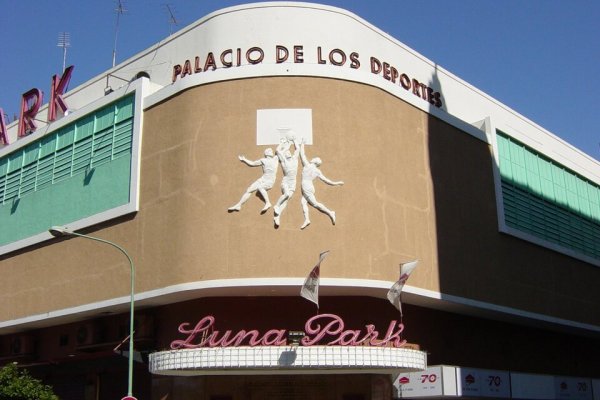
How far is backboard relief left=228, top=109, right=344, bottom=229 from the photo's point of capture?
27094 mm

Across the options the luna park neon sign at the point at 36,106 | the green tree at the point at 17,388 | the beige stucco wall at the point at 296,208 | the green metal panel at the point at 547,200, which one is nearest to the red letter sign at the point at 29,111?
the luna park neon sign at the point at 36,106

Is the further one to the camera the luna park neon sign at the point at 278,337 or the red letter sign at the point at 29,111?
the red letter sign at the point at 29,111

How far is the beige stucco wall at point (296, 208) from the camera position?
26.8 metres

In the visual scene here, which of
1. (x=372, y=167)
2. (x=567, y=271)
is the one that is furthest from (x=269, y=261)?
(x=567, y=271)

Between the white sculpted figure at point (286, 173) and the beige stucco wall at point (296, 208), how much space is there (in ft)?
0.90

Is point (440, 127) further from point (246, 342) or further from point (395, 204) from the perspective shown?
point (246, 342)

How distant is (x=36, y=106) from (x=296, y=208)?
18634 millimetres

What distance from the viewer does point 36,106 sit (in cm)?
3881

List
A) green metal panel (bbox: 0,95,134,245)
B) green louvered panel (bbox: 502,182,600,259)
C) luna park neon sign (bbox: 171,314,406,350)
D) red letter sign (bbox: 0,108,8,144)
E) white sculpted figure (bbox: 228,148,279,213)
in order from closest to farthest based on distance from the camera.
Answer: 1. luna park neon sign (bbox: 171,314,406,350)
2. white sculpted figure (bbox: 228,148,279,213)
3. green metal panel (bbox: 0,95,134,245)
4. green louvered panel (bbox: 502,182,600,259)
5. red letter sign (bbox: 0,108,8,144)

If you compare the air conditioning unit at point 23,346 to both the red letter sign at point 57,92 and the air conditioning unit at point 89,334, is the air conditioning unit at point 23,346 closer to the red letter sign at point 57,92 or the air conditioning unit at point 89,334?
the air conditioning unit at point 89,334

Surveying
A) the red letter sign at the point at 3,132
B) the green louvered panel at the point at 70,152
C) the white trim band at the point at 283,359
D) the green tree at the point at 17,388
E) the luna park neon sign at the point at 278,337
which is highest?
the red letter sign at the point at 3,132

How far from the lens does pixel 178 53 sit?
106 ft

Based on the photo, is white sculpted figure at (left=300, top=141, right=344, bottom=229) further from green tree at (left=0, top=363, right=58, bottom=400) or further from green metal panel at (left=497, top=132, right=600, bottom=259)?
green tree at (left=0, top=363, right=58, bottom=400)

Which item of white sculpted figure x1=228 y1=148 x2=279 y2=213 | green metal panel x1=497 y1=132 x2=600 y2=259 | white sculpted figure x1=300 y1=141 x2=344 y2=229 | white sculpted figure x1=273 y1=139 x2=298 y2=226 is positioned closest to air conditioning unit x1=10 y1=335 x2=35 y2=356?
white sculpted figure x1=228 y1=148 x2=279 y2=213
